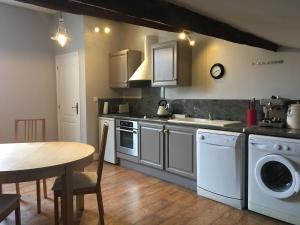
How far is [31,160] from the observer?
6.99ft

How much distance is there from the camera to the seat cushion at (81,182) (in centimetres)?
231

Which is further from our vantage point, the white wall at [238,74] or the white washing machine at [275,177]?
the white wall at [238,74]

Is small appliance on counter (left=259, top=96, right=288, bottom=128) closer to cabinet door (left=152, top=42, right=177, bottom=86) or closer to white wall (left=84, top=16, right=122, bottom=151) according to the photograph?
cabinet door (left=152, top=42, right=177, bottom=86)

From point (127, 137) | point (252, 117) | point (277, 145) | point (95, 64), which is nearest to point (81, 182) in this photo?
point (277, 145)

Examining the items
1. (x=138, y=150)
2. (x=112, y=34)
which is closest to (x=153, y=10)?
(x=138, y=150)

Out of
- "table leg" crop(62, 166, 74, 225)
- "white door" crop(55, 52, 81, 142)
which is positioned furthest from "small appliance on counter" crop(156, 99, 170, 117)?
"table leg" crop(62, 166, 74, 225)

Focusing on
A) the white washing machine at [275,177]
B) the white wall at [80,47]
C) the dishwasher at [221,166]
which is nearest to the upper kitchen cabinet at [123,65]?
the white wall at [80,47]

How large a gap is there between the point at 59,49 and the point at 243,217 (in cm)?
448

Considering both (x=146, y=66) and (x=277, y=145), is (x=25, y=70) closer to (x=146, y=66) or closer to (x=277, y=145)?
(x=146, y=66)

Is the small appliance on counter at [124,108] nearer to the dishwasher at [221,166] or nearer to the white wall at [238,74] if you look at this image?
the white wall at [238,74]

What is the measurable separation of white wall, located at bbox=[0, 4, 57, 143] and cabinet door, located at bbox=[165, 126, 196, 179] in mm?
2955

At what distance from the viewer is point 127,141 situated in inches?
171

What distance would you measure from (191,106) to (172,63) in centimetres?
76

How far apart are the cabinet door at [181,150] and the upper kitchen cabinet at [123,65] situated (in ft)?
5.25
